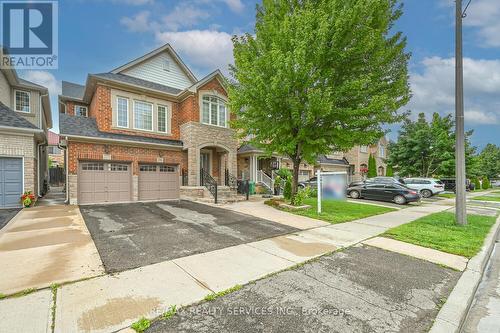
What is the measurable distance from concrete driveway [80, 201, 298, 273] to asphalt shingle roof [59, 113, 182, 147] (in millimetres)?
4815

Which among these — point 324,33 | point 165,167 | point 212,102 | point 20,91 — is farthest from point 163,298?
point 20,91

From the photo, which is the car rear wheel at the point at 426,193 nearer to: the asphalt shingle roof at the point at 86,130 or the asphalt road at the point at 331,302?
the asphalt road at the point at 331,302

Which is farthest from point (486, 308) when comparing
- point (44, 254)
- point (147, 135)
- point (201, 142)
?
point (147, 135)

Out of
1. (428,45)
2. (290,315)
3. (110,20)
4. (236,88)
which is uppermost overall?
(110,20)

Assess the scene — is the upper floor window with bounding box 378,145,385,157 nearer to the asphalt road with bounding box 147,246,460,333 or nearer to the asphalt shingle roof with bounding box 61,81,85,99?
the asphalt road with bounding box 147,246,460,333

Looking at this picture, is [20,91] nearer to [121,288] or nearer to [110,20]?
[110,20]

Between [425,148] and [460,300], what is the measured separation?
26581mm

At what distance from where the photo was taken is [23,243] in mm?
5898

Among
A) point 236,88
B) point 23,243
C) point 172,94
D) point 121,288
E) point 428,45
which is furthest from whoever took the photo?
point 172,94

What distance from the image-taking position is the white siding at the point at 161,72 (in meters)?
17.0

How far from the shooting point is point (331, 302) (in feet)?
11.3

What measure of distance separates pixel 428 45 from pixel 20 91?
1026 inches

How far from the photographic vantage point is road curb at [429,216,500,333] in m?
2.98

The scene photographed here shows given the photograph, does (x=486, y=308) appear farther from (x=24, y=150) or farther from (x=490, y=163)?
(x=490, y=163)
